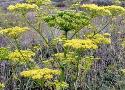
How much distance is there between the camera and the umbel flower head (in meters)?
5.24

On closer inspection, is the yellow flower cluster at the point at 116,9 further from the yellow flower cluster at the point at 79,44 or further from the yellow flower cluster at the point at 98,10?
the yellow flower cluster at the point at 79,44

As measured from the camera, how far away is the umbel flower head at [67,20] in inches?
206

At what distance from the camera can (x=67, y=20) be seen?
5.29m

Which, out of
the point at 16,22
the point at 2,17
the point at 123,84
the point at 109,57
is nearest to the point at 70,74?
the point at 123,84

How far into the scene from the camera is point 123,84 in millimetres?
7633

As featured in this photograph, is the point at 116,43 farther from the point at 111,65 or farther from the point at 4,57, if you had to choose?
the point at 4,57

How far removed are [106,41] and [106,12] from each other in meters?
0.59

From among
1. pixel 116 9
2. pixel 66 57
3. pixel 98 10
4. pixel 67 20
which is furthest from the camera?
pixel 66 57

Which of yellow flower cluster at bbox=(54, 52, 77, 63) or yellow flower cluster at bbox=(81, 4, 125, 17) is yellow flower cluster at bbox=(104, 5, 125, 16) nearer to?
yellow flower cluster at bbox=(81, 4, 125, 17)

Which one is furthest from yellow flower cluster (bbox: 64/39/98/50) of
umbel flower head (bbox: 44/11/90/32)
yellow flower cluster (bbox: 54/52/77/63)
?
yellow flower cluster (bbox: 54/52/77/63)

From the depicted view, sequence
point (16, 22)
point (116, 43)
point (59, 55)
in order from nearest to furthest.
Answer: point (59, 55) → point (116, 43) → point (16, 22)

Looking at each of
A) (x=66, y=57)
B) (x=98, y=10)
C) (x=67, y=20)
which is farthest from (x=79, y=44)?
(x=66, y=57)

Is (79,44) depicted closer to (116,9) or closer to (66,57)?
(66,57)

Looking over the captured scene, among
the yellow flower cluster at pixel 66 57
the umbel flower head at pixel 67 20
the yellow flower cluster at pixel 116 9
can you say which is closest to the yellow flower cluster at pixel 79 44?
the umbel flower head at pixel 67 20
